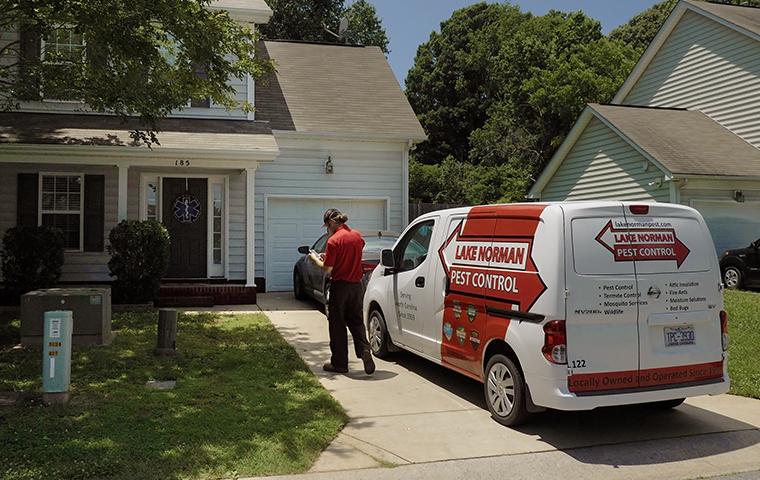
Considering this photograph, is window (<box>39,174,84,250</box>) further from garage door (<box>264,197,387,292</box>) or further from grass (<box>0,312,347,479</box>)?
grass (<box>0,312,347,479</box>)

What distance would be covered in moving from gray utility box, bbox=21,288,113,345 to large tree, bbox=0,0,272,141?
310cm

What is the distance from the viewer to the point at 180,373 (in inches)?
278

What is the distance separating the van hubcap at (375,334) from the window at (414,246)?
1021 mm

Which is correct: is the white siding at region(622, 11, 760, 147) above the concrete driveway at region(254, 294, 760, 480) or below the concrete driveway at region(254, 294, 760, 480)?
above

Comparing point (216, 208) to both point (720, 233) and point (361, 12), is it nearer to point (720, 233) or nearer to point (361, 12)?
point (720, 233)

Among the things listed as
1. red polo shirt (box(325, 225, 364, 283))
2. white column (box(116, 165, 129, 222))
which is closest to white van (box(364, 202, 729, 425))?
red polo shirt (box(325, 225, 364, 283))

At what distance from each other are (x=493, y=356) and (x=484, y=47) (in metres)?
41.9

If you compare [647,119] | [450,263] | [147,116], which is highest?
[647,119]

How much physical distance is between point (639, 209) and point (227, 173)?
10402mm

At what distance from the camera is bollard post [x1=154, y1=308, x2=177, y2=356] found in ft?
26.0

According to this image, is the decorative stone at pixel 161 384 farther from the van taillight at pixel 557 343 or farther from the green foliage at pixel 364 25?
the green foliage at pixel 364 25

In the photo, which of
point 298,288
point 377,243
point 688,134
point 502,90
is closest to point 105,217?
point 298,288

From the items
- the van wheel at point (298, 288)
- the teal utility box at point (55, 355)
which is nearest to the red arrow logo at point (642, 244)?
the teal utility box at point (55, 355)

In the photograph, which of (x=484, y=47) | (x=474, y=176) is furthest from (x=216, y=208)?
(x=484, y=47)
